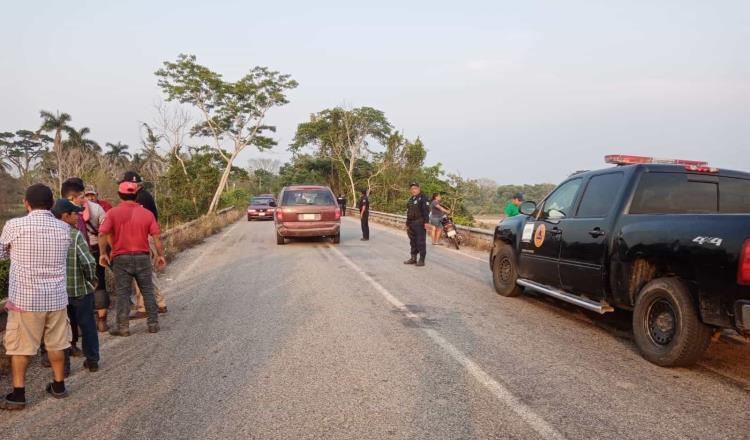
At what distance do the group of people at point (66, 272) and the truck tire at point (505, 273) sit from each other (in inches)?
192

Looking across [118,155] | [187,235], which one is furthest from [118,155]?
[187,235]

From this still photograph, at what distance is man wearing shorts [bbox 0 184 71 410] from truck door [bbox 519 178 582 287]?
5.26 meters

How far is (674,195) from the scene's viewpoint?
5.56 meters

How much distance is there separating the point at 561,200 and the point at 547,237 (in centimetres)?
58

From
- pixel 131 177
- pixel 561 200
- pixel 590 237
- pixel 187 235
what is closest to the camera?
pixel 590 237

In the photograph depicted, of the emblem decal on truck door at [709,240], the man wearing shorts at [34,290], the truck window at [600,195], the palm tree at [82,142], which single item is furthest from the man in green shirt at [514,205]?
the palm tree at [82,142]

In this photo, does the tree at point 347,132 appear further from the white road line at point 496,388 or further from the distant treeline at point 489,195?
the white road line at point 496,388

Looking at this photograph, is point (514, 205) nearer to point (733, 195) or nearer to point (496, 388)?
point (733, 195)

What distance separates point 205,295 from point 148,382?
412 centimetres

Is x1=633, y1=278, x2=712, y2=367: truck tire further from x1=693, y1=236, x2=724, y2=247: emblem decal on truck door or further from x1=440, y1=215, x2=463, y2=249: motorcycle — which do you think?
x1=440, y1=215, x2=463, y2=249: motorcycle

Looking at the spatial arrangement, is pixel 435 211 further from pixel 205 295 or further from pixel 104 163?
pixel 104 163

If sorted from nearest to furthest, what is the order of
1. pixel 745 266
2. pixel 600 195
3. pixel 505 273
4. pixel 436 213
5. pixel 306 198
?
pixel 745 266, pixel 600 195, pixel 505 273, pixel 306 198, pixel 436 213

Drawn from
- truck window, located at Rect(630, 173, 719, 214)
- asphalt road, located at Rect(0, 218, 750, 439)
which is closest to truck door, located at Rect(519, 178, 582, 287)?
asphalt road, located at Rect(0, 218, 750, 439)

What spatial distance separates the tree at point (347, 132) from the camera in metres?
46.2
